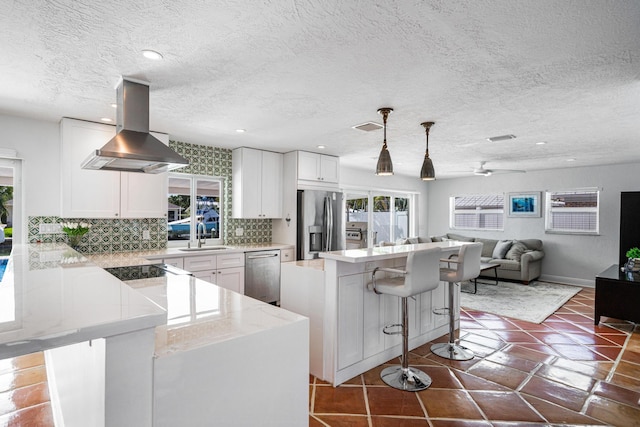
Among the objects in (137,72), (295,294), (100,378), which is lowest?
(295,294)

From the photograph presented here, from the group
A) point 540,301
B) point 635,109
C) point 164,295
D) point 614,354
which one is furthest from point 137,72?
point 540,301

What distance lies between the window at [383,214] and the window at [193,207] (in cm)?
302

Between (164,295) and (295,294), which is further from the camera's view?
(295,294)

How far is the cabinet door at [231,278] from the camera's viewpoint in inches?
165

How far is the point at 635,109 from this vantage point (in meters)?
3.04

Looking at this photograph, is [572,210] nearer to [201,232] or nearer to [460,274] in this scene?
[460,274]

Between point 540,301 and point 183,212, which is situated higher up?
point 183,212

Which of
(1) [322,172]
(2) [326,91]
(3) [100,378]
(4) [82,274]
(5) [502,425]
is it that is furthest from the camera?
(1) [322,172]

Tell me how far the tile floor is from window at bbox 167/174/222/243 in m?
2.02

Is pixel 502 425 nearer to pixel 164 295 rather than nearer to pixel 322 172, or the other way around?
pixel 164 295

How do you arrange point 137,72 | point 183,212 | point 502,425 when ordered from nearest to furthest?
1. point 502,425
2. point 137,72
3. point 183,212

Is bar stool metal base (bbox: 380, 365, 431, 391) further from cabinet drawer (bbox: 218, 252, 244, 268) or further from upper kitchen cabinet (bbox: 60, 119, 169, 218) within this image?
upper kitchen cabinet (bbox: 60, 119, 169, 218)

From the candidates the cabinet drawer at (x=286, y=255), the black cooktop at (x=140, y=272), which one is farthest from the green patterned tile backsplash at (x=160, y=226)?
the black cooktop at (x=140, y=272)

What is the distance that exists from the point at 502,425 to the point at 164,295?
7.34ft
